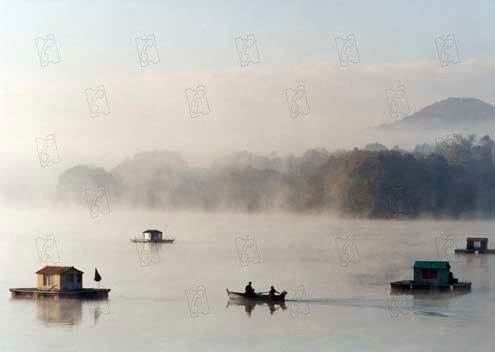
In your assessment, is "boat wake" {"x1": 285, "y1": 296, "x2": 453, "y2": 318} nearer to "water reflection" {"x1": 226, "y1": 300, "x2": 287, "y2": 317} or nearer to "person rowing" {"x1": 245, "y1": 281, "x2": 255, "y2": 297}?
"water reflection" {"x1": 226, "y1": 300, "x2": 287, "y2": 317}

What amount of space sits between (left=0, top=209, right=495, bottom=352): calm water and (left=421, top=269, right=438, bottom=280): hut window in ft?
0.93

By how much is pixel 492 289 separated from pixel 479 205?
1234 millimetres

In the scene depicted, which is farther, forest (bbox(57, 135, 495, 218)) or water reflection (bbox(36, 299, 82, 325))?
forest (bbox(57, 135, 495, 218))

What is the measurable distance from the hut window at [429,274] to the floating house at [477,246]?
0.51 meters

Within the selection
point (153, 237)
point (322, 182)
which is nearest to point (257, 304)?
point (153, 237)

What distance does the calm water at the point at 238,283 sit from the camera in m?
19.3

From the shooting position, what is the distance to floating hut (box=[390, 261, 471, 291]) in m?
20.5

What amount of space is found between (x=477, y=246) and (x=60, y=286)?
241 inches

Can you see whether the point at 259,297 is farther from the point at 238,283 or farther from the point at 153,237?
the point at 153,237

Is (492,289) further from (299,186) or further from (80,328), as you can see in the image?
(80,328)

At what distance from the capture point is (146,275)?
2134 centimetres

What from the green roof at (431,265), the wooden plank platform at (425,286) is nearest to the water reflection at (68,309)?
the wooden plank platform at (425,286)

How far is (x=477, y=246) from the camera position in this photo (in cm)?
2077

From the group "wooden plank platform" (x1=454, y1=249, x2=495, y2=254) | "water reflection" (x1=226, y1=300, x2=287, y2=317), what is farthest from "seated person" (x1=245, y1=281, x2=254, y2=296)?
"wooden plank platform" (x1=454, y1=249, x2=495, y2=254)
